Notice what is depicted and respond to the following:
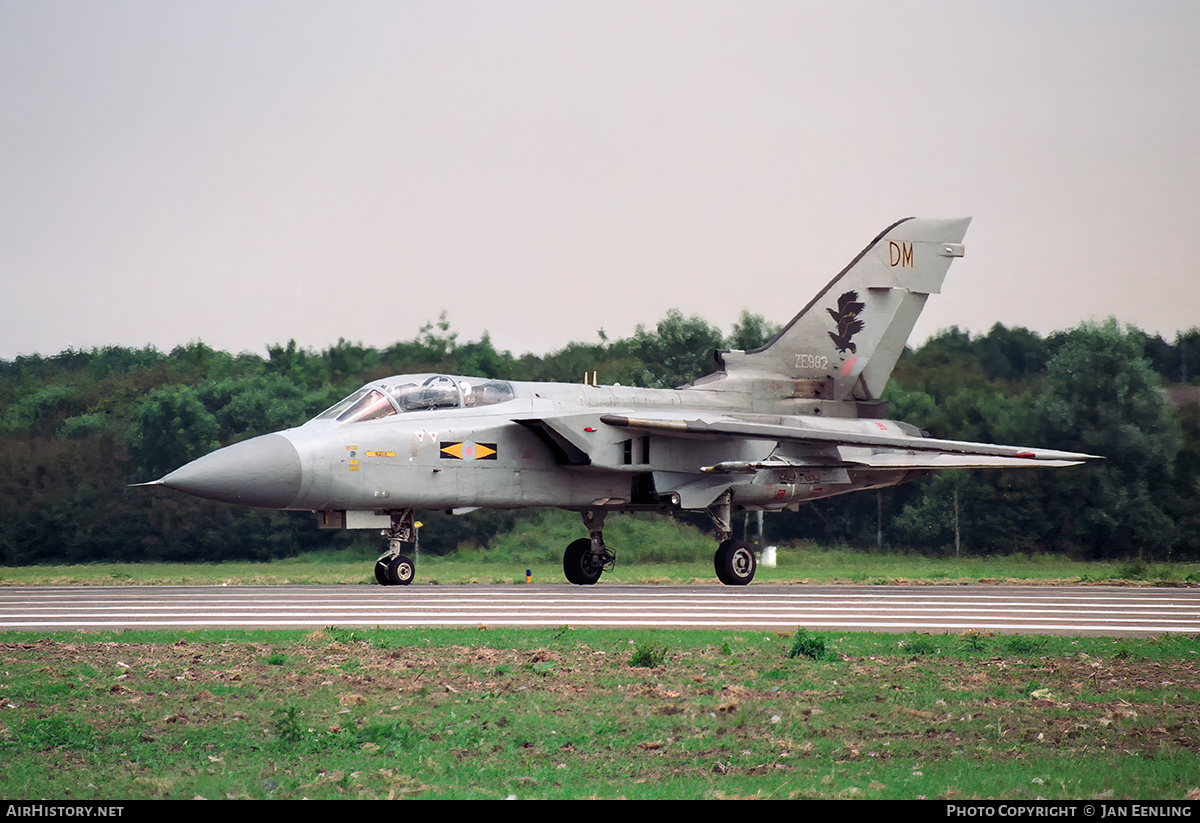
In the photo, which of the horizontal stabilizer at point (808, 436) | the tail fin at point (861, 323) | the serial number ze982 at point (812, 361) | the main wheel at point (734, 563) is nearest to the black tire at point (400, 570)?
the horizontal stabilizer at point (808, 436)

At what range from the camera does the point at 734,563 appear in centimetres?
1917

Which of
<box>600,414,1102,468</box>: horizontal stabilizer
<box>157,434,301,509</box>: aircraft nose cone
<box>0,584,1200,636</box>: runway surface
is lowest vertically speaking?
<box>0,584,1200,636</box>: runway surface

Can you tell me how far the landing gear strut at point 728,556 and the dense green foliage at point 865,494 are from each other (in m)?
8.17

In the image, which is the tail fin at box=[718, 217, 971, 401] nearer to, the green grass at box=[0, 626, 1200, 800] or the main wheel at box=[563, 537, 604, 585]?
the main wheel at box=[563, 537, 604, 585]

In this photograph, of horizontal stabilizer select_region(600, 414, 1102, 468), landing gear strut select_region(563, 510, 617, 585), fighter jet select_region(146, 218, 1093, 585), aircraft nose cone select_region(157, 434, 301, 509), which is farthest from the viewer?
landing gear strut select_region(563, 510, 617, 585)

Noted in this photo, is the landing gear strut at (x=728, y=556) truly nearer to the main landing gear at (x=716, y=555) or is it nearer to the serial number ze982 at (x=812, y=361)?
the main landing gear at (x=716, y=555)

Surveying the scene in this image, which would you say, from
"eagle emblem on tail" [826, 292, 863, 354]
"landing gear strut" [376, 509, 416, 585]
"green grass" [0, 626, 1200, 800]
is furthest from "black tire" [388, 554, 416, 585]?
"eagle emblem on tail" [826, 292, 863, 354]

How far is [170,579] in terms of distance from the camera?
2227 cm

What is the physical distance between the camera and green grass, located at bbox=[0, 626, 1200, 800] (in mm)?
6016

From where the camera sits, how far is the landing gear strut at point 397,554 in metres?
17.6

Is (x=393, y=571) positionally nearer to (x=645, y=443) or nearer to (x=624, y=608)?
(x=645, y=443)

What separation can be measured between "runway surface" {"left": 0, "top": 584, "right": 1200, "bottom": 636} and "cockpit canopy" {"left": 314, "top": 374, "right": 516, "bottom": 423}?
2602 mm

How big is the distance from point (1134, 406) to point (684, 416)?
15.0m
